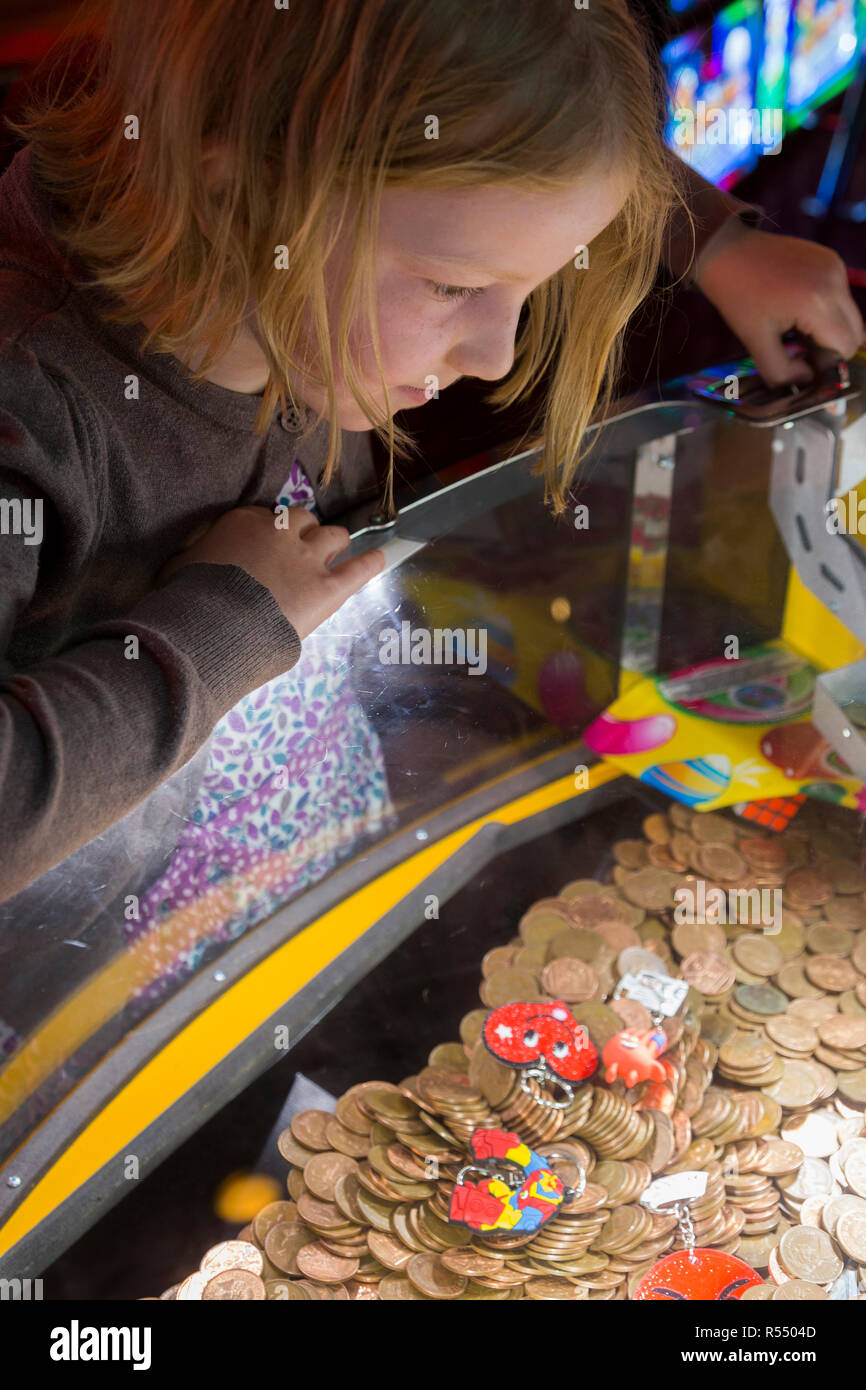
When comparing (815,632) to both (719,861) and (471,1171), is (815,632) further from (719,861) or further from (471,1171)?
(471,1171)

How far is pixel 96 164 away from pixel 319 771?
0.49 meters

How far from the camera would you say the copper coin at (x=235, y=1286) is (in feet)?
2.78

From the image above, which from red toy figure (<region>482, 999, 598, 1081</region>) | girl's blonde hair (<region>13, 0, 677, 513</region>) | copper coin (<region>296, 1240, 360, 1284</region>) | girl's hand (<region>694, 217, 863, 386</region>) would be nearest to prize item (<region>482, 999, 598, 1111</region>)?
red toy figure (<region>482, 999, 598, 1081</region>)

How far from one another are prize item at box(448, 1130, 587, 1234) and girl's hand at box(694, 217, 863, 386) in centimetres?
89

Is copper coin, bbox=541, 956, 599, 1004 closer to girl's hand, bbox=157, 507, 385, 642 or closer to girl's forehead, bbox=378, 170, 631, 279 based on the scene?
girl's hand, bbox=157, 507, 385, 642

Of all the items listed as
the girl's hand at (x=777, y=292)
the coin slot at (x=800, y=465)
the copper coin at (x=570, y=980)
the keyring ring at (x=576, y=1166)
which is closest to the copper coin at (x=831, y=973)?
the copper coin at (x=570, y=980)

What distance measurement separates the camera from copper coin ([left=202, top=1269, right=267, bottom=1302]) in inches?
33.4

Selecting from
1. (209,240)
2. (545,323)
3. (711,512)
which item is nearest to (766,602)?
(711,512)

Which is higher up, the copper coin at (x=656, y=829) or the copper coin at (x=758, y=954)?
the copper coin at (x=656, y=829)

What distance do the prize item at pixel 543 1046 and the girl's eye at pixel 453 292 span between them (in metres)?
0.63

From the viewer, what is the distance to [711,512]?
4.25 ft

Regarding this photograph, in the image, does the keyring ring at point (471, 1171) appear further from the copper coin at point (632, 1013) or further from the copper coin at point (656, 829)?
the copper coin at point (656, 829)

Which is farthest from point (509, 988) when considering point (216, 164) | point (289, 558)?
point (216, 164)
